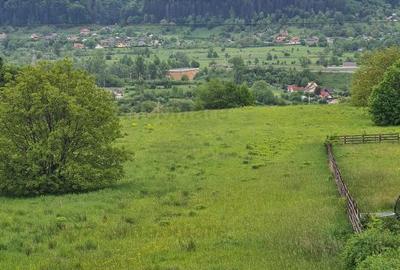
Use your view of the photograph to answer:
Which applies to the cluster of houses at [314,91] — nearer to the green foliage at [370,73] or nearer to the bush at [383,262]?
the green foliage at [370,73]

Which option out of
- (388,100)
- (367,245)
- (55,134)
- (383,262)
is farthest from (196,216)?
(388,100)

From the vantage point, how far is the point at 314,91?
13650 cm

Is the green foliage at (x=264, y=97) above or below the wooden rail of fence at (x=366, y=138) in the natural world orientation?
below

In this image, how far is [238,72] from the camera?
16488 cm

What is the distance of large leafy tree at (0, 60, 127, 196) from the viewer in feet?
104

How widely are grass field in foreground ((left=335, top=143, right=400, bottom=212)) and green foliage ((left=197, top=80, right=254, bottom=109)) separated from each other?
40.2m

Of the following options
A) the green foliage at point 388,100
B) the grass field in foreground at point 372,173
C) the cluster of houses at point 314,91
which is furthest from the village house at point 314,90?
the grass field in foreground at point 372,173

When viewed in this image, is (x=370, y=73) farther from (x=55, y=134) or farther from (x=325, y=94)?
(x=325, y=94)

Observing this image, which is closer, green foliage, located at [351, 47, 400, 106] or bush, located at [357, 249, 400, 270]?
bush, located at [357, 249, 400, 270]

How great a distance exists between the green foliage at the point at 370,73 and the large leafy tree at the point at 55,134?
42157 mm

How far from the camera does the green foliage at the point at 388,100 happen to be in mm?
57625

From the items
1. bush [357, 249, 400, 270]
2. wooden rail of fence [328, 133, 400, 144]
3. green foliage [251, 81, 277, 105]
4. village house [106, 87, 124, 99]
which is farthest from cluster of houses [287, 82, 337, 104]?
bush [357, 249, 400, 270]

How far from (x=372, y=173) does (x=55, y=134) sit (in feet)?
53.0

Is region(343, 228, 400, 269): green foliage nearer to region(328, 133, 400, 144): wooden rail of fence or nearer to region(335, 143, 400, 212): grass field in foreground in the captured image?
region(335, 143, 400, 212): grass field in foreground
